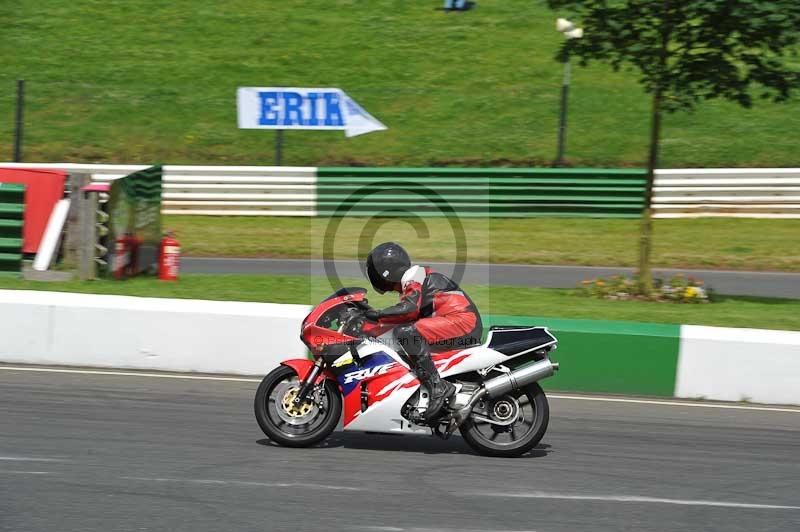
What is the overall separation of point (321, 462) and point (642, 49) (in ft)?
30.4

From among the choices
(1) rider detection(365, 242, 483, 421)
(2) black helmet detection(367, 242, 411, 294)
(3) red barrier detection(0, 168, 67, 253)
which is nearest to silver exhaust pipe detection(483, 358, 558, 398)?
(1) rider detection(365, 242, 483, 421)

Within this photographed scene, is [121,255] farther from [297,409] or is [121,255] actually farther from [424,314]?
[424,314]

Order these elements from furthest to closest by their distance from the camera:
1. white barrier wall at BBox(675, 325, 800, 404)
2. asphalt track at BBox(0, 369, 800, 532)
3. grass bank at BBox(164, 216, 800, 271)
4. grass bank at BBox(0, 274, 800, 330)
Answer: grass bank at BBox(164, 216, 800, 271), grass bank at BBox(0, 274, 800, 330), white barrier wall at BBox(675, 325, 800, 404), asphalt track at BBox(0, 369, 800, 532)

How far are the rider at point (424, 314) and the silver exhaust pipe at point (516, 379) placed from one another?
0.93 feet

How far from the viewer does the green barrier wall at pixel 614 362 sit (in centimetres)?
993

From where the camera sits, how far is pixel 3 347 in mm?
10398

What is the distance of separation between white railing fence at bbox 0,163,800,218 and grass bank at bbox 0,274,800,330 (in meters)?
7.43

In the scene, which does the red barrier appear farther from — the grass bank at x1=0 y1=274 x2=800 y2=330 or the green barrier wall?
the green barrier wall

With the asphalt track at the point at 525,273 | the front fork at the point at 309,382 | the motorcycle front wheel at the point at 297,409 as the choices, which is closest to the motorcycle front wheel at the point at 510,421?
the motorcycle front wheel at the point at 297,409

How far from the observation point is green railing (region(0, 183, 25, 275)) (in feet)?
48.7

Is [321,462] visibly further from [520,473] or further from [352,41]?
[352,41]

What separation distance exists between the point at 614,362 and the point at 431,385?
3088 mm

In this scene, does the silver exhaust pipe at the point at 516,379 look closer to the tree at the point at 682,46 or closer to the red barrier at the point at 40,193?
the tree at the point at 682,46

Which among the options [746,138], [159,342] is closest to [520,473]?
[159,342]
